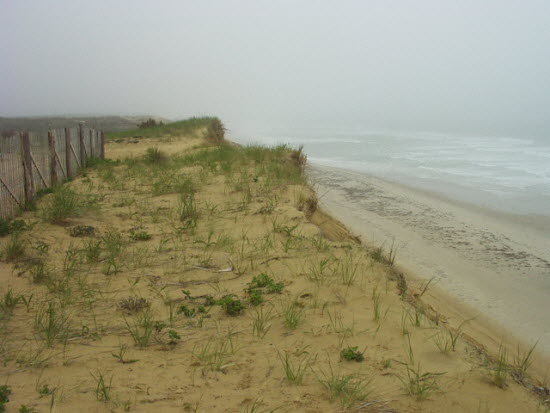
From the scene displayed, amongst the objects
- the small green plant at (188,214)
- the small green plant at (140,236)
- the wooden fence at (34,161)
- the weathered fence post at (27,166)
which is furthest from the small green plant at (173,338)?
the weathered fence post at (27,166)

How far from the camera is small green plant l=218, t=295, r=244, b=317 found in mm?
3982

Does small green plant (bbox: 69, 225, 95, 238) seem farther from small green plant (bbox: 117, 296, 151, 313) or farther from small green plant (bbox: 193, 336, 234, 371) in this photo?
small green plant (bbox: 193, 336, 234, 371)

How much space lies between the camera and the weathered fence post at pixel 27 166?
779 centimetres

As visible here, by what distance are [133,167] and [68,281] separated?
315 inches

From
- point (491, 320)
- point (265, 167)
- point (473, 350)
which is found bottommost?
point (491, 320)

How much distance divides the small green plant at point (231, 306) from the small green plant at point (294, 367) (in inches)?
28.7

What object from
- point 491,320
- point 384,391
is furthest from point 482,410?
point 491,320

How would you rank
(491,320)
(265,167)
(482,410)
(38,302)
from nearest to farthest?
(482,410)
(38,302)
(491,320)
(265,167)

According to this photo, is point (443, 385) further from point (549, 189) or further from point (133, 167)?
point (549, 189)

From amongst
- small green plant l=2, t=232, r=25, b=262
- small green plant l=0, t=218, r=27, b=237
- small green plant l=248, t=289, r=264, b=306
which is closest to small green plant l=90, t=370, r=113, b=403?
small green plant l=248, t=289, r=264, b=306

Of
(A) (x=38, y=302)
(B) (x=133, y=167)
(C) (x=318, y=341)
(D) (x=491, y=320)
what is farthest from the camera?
(B) (x=133, y=167)

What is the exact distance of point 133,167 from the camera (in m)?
12.1

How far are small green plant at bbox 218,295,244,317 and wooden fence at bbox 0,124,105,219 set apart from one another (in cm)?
446

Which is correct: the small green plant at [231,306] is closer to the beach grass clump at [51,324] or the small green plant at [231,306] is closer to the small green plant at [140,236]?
the beach grass clump at [51,324]
